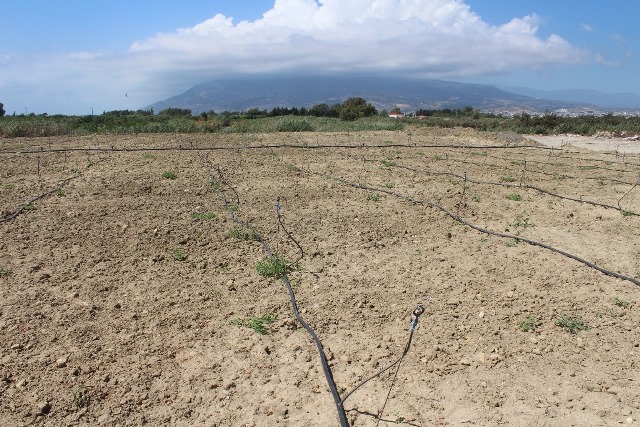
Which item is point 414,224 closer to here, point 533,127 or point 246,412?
point 246,412

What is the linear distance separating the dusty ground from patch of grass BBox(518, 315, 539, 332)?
0.02m

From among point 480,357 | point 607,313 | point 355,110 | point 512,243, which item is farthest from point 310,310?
point 355,110

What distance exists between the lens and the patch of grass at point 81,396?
284 centimetres

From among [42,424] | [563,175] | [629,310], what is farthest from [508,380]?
[563,175]

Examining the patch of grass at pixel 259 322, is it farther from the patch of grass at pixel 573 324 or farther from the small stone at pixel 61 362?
the patch of grass at pixel 573 324

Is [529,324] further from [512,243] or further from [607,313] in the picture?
[512,243]

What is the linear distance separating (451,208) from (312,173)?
11.6ft

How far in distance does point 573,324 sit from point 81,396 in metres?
3.81

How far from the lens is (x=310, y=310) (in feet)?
13.4

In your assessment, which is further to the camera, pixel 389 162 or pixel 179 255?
pixel 389 162

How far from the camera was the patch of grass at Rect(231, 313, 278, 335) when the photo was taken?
12.3 ft

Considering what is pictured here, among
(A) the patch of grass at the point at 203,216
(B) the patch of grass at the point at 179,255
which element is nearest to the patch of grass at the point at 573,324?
(B) the patch of grass at the point at 179,255

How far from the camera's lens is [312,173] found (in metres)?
9.91

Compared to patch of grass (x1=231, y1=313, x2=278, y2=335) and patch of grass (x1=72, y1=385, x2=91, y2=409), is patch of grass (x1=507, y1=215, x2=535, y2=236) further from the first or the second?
patch of grass (x1=72, y1=385, x2=91, y2=409)
